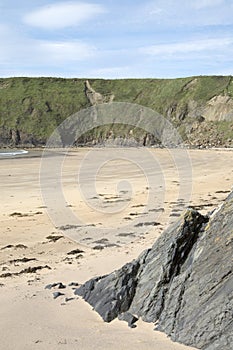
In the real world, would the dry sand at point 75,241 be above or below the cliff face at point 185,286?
below

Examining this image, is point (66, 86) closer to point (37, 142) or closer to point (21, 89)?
point (21, 89)

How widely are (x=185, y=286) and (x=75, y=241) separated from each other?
8261 mm

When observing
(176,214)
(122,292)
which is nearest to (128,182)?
(176,214)

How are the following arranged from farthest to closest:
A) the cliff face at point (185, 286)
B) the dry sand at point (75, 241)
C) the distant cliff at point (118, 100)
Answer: the distant cliff at point (118, 100) < the dry sand at point (75, 241) < the cliff face at point (185, 286)

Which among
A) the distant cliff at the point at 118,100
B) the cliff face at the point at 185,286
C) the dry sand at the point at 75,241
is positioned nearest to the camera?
the cliff face at the point at 185,286

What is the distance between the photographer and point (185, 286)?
7.63m

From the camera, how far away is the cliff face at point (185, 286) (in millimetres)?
6879

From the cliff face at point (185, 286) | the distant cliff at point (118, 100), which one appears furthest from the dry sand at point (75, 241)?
the distant cliff at point (118, 100)

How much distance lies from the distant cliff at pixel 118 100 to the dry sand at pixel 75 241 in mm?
64001

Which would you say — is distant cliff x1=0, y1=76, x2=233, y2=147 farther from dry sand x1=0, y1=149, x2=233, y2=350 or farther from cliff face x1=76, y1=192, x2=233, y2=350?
cliff face x1=76, y1=192, x2=233, y2=350

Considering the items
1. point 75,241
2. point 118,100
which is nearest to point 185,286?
point 75,241

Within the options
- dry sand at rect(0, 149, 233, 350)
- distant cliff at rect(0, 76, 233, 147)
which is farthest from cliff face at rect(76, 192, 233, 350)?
distant cliff at rect(0, 76, 233, 147)

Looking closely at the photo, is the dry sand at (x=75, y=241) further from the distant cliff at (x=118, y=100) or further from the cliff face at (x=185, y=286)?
the distant cliff at (x=118, y=100)

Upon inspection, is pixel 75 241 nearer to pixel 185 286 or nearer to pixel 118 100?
pixel 185 286
